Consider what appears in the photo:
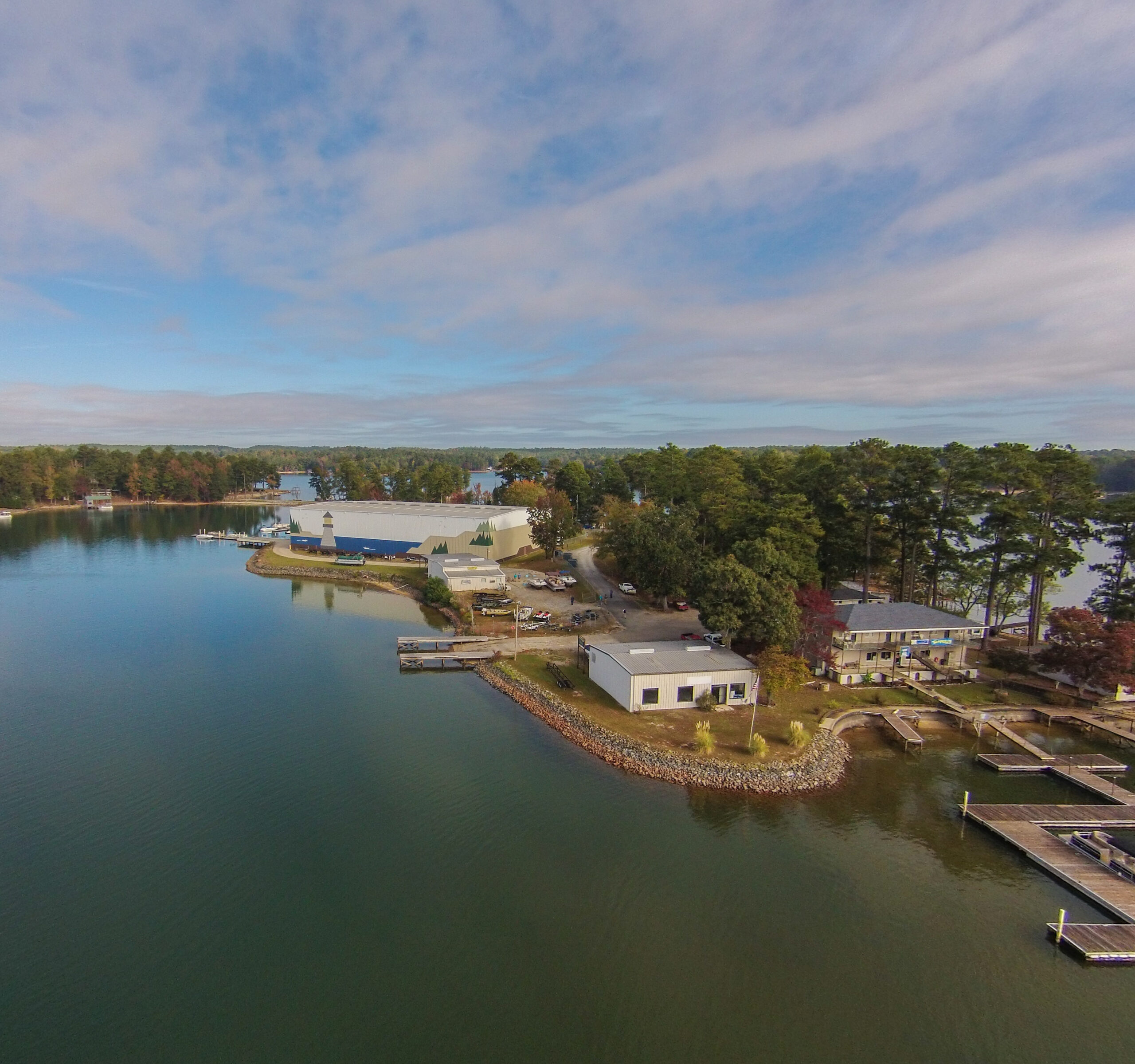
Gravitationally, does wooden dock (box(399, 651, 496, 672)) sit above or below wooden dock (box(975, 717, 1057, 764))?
above

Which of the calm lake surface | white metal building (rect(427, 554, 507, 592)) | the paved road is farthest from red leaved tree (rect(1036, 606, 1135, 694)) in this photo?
white metal building (rect(427, 554, 507, 592))

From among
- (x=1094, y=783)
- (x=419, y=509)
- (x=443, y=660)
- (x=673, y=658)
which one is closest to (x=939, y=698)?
(x=1094, y=783)

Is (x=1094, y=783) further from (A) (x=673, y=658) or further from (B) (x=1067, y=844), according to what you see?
(A) (x=673, y=658)

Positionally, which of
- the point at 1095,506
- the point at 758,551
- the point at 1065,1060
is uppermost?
the point at 1095,506

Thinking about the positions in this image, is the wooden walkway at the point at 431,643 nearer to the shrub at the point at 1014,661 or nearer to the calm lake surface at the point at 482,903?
the calm lake surface at the point at 482,903

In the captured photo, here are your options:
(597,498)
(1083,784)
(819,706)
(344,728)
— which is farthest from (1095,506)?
(597,498)

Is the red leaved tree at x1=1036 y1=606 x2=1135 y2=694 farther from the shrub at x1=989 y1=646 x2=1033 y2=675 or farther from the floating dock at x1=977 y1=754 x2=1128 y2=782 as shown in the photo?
the floating dock at x1=977 y1=754 x2=1128 y2=782

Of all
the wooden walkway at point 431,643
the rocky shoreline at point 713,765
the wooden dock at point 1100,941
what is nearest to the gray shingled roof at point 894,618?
the rocky shoreline at point 713,765

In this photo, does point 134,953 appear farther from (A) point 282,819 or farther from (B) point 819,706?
(B) point 819,706
